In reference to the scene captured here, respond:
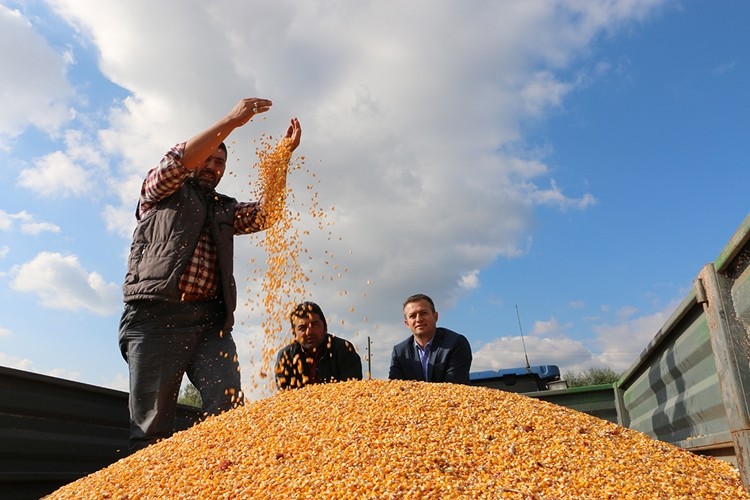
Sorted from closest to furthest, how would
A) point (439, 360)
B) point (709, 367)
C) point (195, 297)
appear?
point (709, 367) → point (195, 297) → point (439, 360)

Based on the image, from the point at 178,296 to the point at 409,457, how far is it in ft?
5.63

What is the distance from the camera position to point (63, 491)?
8.74ft

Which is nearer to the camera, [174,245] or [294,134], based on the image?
[174,245]

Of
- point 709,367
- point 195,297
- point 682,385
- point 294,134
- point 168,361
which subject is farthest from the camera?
point 294,134

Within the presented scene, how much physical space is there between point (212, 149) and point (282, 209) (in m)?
0.81

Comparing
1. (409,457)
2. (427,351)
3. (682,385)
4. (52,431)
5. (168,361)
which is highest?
(427,351)

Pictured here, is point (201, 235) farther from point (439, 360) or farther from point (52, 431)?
point (439, 360)

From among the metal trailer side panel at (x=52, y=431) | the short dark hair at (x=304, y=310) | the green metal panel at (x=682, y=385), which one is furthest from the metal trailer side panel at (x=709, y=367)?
the metal trailer side panel at (x=52, y=431)

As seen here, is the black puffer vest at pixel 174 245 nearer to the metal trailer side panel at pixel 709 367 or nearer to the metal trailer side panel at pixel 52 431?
the metal trailer side panel at pixel 52 431

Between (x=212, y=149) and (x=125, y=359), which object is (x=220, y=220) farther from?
(x=125, y=359)

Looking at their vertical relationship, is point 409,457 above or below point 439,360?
below

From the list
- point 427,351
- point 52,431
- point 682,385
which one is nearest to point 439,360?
point 427,351

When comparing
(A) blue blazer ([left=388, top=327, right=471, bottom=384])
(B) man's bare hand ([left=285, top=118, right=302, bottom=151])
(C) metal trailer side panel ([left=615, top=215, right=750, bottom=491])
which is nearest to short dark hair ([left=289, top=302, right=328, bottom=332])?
(A) blue blazer ([left=388, top=327, right=471, bottom=384])

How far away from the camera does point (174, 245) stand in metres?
3.29
